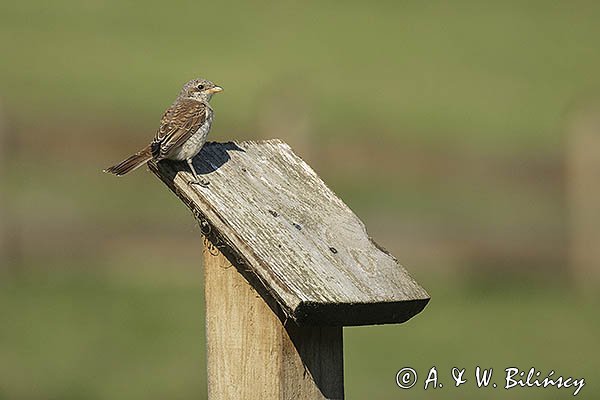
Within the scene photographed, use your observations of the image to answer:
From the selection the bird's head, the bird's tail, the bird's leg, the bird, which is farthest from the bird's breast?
the bird's head

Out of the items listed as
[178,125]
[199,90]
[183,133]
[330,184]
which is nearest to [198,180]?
[183,133]

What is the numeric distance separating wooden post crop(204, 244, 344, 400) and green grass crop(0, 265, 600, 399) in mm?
4606

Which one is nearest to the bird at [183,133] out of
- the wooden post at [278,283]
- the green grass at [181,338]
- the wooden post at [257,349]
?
the wooden post at [278,283]

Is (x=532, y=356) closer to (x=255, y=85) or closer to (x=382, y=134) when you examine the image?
(x=382, y=134)

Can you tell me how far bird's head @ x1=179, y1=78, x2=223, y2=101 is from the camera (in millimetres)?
6424

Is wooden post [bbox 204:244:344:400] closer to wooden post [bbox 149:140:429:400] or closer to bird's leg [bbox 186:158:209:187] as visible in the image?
wooden post [bbox 149:140:429:400]

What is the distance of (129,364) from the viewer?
10.0 metres

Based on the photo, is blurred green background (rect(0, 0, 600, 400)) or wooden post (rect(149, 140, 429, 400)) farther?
blurred green background (rect(0, 0, 600, 400))

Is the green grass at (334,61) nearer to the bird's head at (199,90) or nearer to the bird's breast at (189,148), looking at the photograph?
the bird's head at (199,90)

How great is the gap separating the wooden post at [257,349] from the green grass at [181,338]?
15.1 ft

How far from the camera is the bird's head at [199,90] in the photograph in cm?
642

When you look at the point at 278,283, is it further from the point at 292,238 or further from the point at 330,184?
the point at 330,184

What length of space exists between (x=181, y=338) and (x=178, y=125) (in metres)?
5.79

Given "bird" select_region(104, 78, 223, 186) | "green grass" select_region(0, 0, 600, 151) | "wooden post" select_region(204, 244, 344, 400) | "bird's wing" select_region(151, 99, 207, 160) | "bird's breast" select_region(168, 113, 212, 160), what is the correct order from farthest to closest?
1. "green grass" select_region(0, 0, 600, 151)
2. "bird's wing" select_region(151, 99, 207, 160)
3. "bird" select_region(104, 78, 223, 186)
4. "bird's breast" select_region(168, 113, 212, 160)
5. "wooden post" select_region(204, 244, 344, 400)
